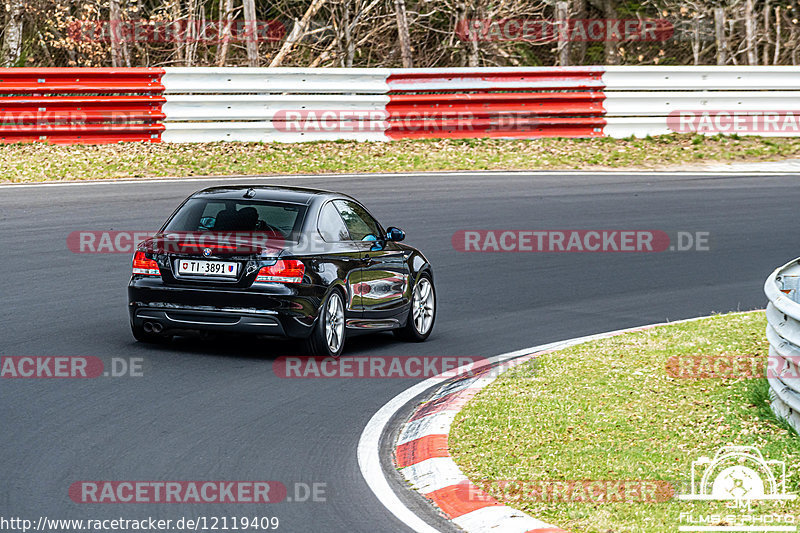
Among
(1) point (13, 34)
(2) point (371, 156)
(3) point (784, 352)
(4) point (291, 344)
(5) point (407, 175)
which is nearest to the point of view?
(3) point (784, 352)

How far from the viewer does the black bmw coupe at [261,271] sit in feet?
31.6

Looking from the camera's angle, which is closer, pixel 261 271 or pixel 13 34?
pixel 261 271

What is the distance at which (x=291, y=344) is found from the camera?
1078 centimetres

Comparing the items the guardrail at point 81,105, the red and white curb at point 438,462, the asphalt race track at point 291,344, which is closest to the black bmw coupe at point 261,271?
the asphalt race track at point 291,344

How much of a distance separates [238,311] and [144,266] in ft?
3.02

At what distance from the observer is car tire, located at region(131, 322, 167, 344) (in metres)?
10.1

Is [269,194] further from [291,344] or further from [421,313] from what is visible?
[421,313]

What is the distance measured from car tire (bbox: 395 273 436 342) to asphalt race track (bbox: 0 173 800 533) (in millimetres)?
168

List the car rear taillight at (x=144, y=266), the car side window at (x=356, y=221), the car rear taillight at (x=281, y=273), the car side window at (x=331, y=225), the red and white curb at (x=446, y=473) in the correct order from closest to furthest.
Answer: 1. the red and white curb at (x=446, y=473)
2. the car rear taillight at (x=281, y=273)
3. the car rear taillight at (x=144, y=266)
4. the car side window at (x=331, y=225)
5. the car side window at (x=356, y=221)

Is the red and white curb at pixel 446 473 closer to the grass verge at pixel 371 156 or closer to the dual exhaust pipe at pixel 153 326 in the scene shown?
the dual exhaust pipe at pixel 153 326

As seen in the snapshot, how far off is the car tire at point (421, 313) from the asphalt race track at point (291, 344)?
0.17 m

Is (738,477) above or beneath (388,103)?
beneath

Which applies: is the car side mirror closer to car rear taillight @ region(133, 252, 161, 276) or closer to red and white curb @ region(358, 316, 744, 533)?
red and white curb @ region(358, 316, 744, 533)

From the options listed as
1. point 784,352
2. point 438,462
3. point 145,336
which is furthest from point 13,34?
point 784,352
